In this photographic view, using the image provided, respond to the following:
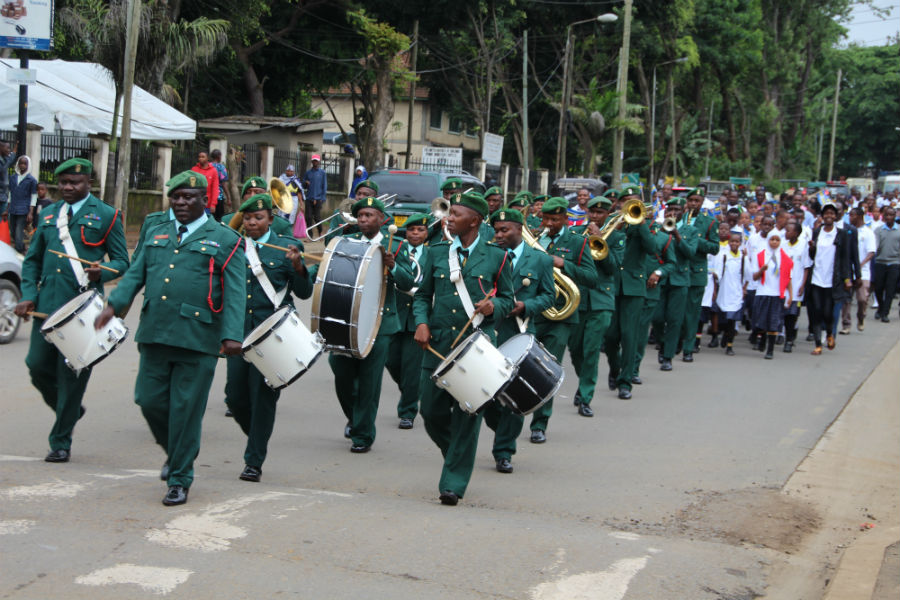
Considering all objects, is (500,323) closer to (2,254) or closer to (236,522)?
(236,522)

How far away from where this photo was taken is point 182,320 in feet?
20.7

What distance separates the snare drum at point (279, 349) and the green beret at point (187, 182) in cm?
100

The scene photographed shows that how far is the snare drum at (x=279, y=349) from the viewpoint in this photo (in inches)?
275

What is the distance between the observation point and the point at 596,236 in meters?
10.6

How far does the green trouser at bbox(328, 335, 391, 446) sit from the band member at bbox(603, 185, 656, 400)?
3.66 m

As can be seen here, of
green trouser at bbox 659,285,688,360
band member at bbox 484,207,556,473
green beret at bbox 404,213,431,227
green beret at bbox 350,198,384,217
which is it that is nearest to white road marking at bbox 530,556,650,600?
band member at bbox 484,207,556,473

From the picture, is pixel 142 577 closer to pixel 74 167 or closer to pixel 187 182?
pixel 187 182

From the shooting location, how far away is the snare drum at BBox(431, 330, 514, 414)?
6621 millimetres

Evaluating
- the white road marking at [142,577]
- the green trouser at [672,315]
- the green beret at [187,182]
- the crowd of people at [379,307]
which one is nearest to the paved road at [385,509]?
the white road marking at [142,577]

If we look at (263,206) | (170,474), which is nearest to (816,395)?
(263,206)

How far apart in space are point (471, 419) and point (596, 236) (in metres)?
4.15

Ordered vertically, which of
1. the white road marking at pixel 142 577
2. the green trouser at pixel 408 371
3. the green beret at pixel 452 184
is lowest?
the white road marking at pixel 142 577

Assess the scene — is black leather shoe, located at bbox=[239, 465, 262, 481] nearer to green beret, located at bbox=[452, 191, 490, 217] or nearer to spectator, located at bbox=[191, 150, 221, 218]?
green beret, located at bbox=[452, 191, 490, 217]

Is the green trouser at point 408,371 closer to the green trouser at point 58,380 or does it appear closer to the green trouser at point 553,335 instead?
the green trouser at point 553,335
